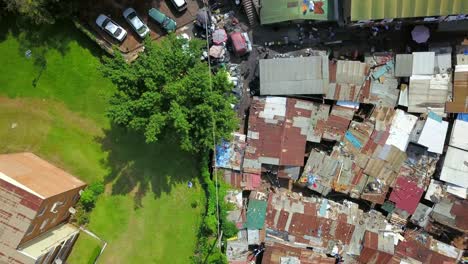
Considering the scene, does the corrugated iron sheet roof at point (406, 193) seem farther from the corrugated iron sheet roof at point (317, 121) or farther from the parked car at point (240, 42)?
the parked car at point (240, 42)

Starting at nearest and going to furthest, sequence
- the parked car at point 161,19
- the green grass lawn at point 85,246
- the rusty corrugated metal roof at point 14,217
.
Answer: the rusty corrugated metal roof at point 14,217 < the parked car at point 161,19 < the green grass lawn at point 85,246

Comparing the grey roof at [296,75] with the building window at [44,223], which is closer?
the building window at [44,223]

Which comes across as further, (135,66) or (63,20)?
(63,20)

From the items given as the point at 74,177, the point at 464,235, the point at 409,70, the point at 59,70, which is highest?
the point at 409,70

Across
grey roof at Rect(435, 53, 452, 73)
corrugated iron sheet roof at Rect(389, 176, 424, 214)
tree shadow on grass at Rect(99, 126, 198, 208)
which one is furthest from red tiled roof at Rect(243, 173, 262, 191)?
grey roof at Rect(435, 53, 452, 73)

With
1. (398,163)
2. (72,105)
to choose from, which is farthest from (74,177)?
(398,163)

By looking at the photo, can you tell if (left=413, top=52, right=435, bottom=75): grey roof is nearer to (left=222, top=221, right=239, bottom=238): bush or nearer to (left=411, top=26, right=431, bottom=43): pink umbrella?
(left=411, top=26, right=431, bottom=43): pink umbrella

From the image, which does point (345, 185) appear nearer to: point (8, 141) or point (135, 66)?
point (135, 66)

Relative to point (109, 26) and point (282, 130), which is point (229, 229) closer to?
point (282, 130)

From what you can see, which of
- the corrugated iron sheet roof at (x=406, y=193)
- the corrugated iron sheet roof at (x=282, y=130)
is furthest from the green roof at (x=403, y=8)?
the corrugated iron sheet roof at (x=406, y=193)
